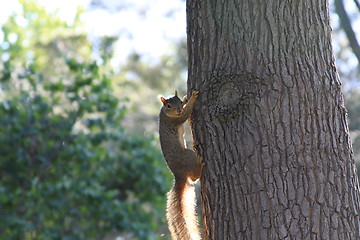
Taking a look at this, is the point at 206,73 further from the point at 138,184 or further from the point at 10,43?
the point at 10,43

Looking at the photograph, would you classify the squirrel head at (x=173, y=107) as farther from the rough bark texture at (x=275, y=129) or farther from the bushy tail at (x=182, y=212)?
the rough bark texture at (x=275, y=129)

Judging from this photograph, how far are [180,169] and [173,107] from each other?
49cm

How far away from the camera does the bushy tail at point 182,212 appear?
9.57 feet

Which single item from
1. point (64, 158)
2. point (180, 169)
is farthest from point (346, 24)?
point (64, 158)

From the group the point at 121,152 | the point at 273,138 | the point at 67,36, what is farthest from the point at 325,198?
the point at 67,36

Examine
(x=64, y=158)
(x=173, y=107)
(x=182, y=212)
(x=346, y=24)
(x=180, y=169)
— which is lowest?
(x=182, y=212)

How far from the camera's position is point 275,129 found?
2.30m

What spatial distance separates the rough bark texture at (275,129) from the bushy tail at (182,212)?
1.38 feet

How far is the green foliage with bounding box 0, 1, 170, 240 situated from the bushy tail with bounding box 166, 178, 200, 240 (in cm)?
322

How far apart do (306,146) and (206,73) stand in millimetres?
546

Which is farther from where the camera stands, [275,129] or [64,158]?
[64,158]

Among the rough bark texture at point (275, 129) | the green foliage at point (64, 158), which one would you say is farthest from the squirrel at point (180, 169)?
the green foliage at point (64, 158)

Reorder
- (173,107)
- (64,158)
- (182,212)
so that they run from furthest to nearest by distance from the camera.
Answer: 1. (64,158)
2. (173,107)
3. (182,212)

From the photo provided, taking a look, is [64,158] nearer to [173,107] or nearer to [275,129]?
[173,107]
